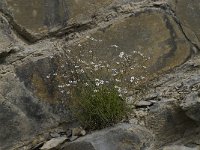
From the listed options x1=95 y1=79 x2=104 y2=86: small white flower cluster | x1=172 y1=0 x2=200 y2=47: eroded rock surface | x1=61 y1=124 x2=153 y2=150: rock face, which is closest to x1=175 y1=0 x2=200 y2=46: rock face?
x1=172 y1=0 x2=200 y2=47: eroded rock surface

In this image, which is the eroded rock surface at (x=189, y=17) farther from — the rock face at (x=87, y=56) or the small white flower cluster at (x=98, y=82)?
the small white flower cluster at (x=98, y=82)

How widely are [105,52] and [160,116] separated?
1.95 ft

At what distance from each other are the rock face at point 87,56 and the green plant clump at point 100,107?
10 centimetres

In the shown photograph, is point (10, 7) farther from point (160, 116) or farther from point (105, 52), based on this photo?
point (160, 116)

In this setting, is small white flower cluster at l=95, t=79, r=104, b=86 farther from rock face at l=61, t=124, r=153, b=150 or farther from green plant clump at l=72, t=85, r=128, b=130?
rock face at l=61, t=124, r=153, b=150

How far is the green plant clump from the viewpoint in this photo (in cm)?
316

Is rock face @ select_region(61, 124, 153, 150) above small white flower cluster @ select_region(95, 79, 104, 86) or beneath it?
beneath

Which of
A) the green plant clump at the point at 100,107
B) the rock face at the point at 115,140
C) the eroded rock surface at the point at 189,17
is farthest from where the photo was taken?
the eroded rock surface at the point at 189,17

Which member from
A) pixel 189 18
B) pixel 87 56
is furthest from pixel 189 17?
pixel 87 56

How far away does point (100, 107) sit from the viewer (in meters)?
3.17

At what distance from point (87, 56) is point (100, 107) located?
1.49 ft

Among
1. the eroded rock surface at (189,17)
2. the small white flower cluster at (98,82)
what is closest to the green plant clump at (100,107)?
the small white flower cluster at (98,82)

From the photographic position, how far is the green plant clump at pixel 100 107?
3158mm

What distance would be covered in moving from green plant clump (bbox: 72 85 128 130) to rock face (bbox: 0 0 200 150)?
0.33 feet
